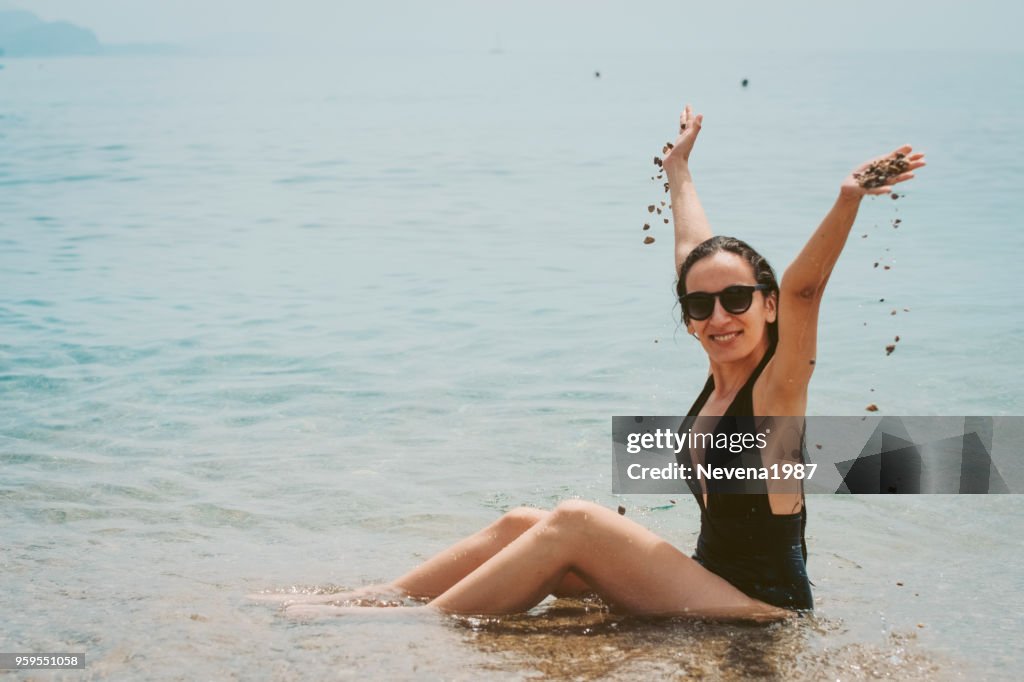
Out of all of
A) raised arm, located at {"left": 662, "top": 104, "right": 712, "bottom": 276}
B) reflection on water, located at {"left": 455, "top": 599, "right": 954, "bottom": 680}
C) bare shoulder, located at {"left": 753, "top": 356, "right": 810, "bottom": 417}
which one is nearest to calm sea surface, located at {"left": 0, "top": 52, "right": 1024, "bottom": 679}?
reflection on water, located at {"left": 455, "top": 599, "right": 954, "bottom": 680}

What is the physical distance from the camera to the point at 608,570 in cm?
432

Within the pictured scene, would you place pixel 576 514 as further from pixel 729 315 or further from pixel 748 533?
pixel 729 315

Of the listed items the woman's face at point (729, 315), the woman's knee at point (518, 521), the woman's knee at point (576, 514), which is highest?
the woman's face at point (729, 315)

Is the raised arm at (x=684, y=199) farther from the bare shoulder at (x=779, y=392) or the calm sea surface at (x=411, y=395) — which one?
the calm sea surface at (x=411, y=395)

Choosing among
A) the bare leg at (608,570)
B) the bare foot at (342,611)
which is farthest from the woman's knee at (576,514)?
the bare foot at (342,611)

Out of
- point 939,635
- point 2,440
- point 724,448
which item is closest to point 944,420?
point 939,635

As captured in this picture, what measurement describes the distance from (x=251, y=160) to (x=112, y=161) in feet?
10.4

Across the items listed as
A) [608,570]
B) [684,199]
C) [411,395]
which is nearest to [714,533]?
[608,570]

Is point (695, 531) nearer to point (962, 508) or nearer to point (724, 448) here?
point (962, 508)

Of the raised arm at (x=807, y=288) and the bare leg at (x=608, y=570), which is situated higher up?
the raised arm at (x=807, y=288)

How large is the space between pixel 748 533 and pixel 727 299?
82 centimetres

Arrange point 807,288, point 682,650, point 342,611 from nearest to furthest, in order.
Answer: point 807,288 → point 682,650 → point 342,611

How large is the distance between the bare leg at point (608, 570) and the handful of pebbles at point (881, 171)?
4.90ft

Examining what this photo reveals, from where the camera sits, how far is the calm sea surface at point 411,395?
4.44 meters
